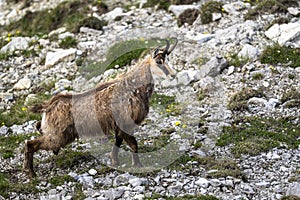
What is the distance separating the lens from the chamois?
444 inches

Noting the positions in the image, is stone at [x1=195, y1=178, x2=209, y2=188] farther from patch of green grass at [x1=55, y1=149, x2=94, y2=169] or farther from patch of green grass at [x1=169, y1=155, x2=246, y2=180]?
patch of green grass at [x1=55, y1=149, x2=94, y2=169]

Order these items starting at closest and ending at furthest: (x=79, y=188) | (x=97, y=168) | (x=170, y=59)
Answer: (x=79, y=188), (x=97, y=168), (x=170, y=59)

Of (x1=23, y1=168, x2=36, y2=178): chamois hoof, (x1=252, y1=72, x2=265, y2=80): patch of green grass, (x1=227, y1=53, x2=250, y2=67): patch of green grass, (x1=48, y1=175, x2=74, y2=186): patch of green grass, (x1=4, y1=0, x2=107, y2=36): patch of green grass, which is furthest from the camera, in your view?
(x1=4, y1=0, x2=107, y2=36): patch of green grass

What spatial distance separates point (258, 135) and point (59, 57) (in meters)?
7.57

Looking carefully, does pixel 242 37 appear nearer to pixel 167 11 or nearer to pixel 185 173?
pixel 167 11

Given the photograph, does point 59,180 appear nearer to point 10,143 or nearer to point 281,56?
point 10,143

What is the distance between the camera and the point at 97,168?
Result: 1141 centimetres

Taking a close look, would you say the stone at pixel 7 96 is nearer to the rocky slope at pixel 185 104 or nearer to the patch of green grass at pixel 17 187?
the rocky slope at pixel 185 104

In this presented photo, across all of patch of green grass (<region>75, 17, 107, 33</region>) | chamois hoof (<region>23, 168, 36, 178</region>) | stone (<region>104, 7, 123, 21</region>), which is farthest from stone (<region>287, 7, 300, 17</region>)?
chamois hoof (<region>23, 168, 36, 178</region>)

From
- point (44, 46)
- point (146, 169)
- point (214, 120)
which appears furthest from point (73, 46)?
point (146, 169)

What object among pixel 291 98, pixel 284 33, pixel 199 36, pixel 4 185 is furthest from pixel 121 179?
pixel 284 33

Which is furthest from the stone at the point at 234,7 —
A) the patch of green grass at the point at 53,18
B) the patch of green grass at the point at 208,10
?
the patch of green grass at the point at 53,18

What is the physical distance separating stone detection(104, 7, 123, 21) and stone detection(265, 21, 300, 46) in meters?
5.59

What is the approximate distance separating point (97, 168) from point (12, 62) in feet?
25.4
